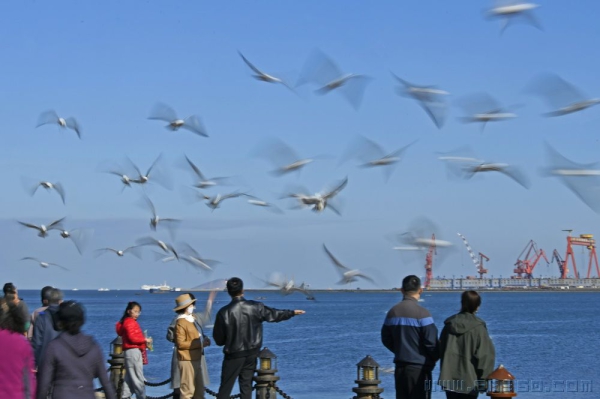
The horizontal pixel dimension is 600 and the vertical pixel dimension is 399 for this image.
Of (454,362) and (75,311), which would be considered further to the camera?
(454,362)

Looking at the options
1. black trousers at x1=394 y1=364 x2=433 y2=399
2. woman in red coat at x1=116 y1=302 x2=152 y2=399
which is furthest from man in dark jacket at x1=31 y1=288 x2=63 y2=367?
black trousers at x1=394 y1=364 x2=433 y2=399

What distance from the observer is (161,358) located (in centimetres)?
4025

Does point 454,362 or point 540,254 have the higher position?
point 540,254

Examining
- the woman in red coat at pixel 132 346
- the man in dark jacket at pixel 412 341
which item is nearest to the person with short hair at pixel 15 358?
the man in dark jacket at pixel 412 341

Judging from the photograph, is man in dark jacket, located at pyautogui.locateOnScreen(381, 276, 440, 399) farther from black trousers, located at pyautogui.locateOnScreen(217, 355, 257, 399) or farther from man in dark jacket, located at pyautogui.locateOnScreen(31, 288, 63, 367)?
man in dark jacket, located at pyautogui.locateOnScreen(31, 288, 63, 367)

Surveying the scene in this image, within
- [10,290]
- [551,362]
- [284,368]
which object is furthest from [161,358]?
[10,290]

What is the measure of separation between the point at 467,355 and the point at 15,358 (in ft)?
12.2

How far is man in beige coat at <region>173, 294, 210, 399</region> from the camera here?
10.0 m

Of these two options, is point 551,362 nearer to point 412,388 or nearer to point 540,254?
point 412,388

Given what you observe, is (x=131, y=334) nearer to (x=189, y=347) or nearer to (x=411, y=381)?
(x=189, y=347)

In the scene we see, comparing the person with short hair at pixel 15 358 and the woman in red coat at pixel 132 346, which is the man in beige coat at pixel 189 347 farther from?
the person with short hair at pixel 15 358

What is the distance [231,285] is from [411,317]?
2.14 meters

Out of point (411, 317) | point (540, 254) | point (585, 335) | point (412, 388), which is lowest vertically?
point (412, 388)

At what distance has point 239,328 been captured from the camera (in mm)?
9234
